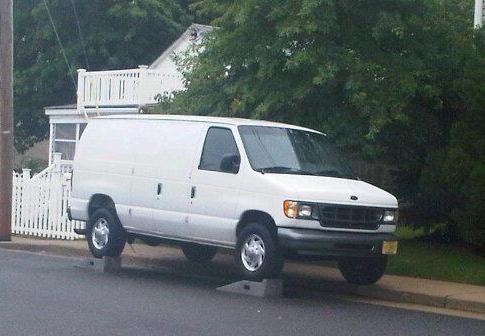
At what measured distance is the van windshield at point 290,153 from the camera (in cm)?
1412

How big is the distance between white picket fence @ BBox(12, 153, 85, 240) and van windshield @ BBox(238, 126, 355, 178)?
295 inches

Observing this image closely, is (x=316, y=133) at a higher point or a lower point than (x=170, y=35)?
lower

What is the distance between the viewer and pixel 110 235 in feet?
52.2

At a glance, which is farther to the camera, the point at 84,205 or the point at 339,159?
the point at 84,205

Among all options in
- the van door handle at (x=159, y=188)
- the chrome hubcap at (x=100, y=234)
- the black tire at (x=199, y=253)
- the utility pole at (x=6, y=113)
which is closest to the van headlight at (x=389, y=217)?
the van door handle at (x=159, y=188)

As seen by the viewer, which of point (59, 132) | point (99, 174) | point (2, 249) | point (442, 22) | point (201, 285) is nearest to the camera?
point (201, 285)

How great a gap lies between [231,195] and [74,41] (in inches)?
881

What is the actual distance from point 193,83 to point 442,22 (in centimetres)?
442

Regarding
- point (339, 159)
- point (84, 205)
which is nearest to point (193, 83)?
point (84, 205)

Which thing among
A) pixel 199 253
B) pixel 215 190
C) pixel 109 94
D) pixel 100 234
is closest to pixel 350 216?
pixel 215 190

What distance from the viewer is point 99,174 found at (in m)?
16.3

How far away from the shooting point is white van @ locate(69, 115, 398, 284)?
1336 centimetres

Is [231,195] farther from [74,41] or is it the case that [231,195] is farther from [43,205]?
[74,41]

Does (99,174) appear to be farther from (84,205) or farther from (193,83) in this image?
(193,83)
